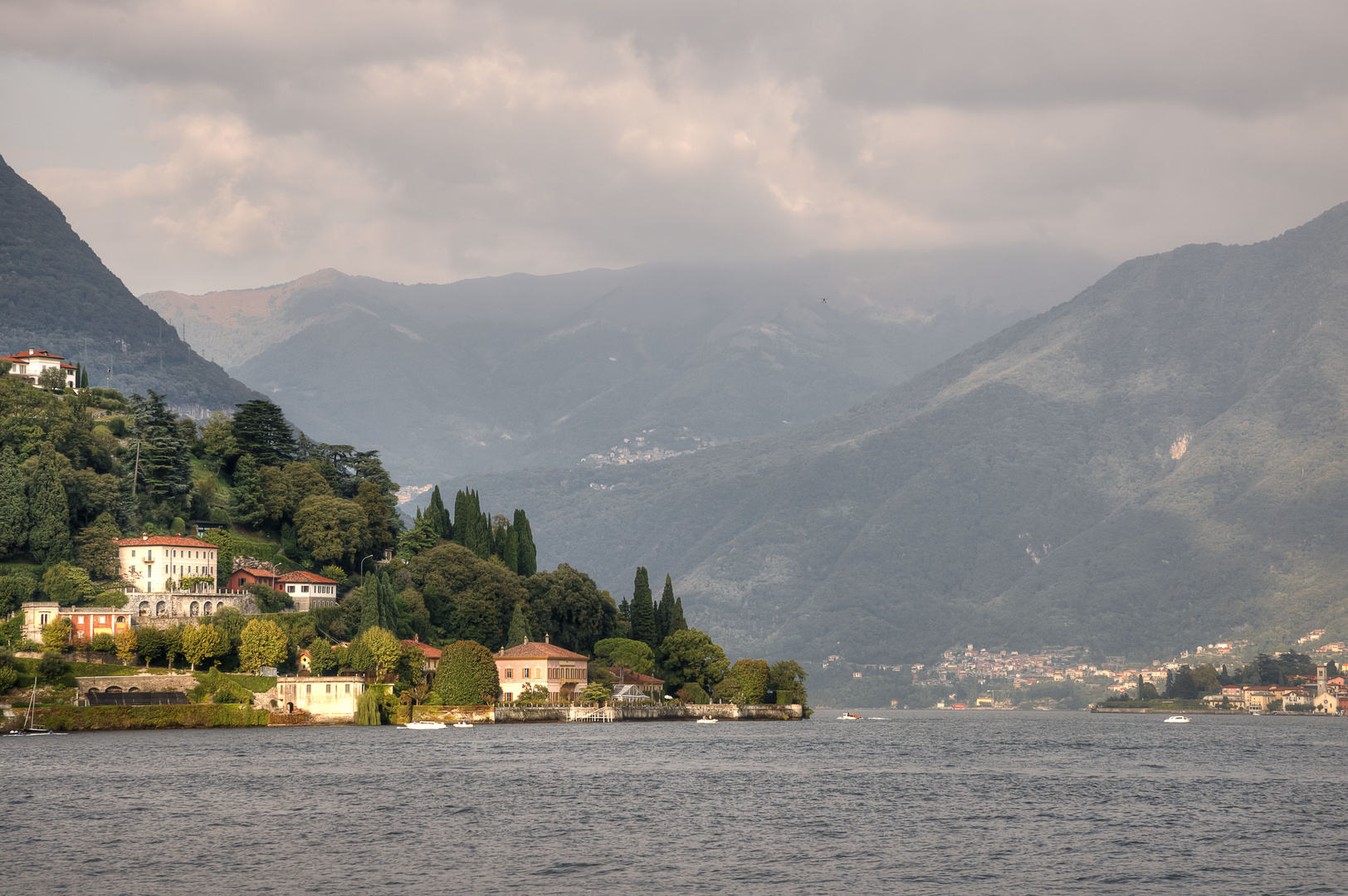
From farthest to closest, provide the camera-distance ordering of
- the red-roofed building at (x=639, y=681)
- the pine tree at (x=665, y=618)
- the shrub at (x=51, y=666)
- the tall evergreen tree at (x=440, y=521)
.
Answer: the pine tree at (x=665, y=618) → the tall evergreen tree at (x=440, y=521) → the red-roofed building at (x=639, y=681) → the shrub at (x=51, y=666)

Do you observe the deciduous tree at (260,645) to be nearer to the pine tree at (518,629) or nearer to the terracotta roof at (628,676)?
the pine tree at (518,629)

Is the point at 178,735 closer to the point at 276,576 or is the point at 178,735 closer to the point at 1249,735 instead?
the point at 276,576

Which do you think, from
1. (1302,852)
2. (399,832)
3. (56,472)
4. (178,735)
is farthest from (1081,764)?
(56,472)

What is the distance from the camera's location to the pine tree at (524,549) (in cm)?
18838

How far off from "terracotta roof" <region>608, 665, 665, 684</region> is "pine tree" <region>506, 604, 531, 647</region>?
1273 cm

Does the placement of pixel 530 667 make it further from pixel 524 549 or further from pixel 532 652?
pixel 524 549

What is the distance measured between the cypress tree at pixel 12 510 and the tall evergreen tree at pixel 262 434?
34059mm

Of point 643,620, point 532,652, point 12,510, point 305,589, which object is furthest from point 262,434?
point 643,620

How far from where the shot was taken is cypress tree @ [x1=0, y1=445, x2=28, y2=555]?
140 metres

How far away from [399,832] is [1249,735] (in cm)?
13863

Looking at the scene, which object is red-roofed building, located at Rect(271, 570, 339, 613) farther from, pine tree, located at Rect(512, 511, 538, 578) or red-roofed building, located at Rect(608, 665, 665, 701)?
pine tree, located at Rect(512, 511, 538, 578)

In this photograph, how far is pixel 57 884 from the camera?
53.6 m

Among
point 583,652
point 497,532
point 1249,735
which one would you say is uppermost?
point 497,532

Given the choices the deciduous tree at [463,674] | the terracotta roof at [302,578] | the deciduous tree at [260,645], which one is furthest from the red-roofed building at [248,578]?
the deciduous tree at [463,674]
